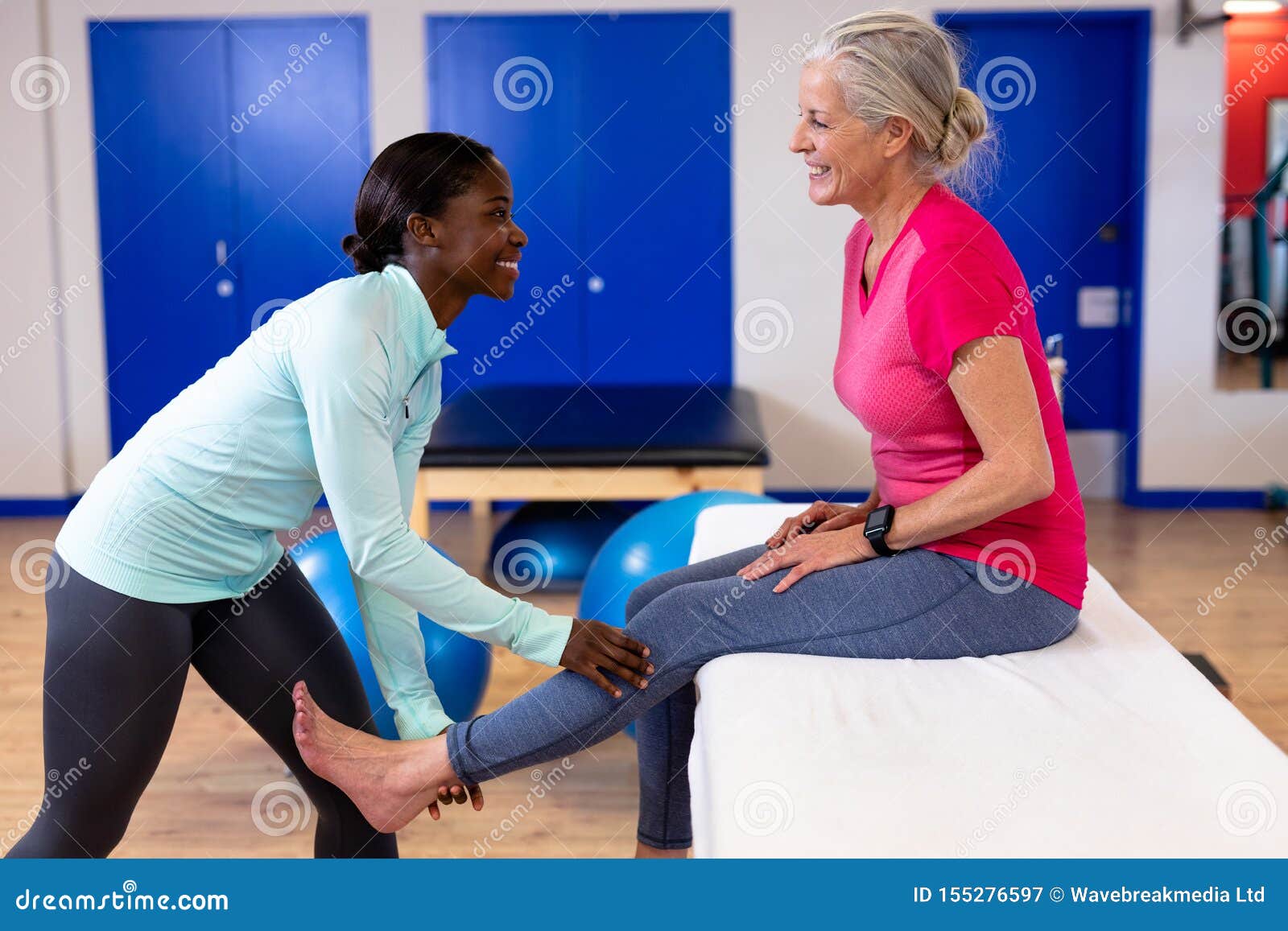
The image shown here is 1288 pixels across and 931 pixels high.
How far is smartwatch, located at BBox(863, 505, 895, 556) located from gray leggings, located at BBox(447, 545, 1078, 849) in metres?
0.02

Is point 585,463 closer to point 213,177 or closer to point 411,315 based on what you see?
point 411,315

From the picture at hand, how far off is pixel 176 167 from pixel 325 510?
1.45 meters

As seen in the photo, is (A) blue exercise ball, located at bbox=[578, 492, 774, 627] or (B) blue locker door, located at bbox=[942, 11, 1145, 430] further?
(B) blue locker door, located at bbox=[942, 11, 1145, 430]

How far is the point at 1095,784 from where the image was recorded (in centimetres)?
122

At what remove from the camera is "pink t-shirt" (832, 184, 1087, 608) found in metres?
1.49

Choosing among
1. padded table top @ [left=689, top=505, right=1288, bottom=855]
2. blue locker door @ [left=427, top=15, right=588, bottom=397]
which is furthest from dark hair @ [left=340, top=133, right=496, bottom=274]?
blue locker door @ [left=427, top=15, right=588, bottom=397]

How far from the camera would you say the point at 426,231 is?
1.54 meters

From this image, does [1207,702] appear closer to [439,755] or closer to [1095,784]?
[1095,784]

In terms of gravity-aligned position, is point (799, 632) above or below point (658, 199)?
below

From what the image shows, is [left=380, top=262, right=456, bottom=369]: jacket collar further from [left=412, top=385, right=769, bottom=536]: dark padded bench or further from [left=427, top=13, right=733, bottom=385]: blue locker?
[left=427, top=13, right=733, bottom=385]: blue locker

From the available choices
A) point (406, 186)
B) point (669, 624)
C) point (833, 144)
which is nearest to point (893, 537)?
point (669, 624)

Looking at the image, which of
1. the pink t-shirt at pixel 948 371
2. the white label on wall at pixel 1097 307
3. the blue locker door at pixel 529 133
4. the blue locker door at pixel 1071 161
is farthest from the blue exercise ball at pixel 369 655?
the white label on wall at pixel 1097 307

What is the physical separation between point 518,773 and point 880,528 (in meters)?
1.26

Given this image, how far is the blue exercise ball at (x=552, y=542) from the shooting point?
3799 mm
